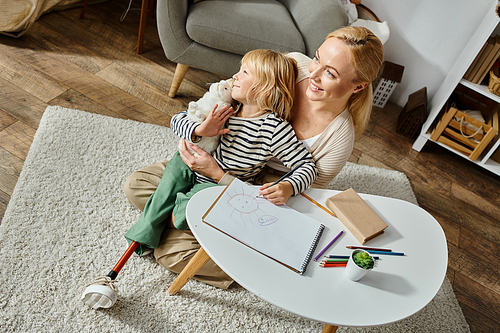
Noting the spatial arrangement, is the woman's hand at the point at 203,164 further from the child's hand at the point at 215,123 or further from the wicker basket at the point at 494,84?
the wicker basket at the point at 494,84

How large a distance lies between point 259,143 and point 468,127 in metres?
1.52

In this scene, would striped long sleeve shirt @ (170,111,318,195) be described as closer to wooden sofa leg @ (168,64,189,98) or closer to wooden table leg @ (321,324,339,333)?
wooden table leg @ (321,324,339,333)

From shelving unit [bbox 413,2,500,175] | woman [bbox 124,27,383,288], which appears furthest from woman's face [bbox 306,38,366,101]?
shelving unit [bbox 413,2,500,175]

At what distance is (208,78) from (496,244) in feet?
6.22

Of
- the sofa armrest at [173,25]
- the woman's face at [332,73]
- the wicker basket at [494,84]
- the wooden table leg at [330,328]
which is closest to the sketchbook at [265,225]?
the wooden table leg at [330,328]

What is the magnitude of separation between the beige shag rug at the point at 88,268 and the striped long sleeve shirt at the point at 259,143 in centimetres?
51

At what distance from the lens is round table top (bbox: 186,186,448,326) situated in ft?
2.79

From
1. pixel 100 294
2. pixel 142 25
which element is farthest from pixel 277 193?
pixel 142 25

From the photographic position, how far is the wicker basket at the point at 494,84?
1862 millimetres

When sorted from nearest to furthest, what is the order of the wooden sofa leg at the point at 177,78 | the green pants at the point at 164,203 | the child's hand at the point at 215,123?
the child's hand at the point at 215,123 → the green pants at the point at 164,203 → the wooden sofa leg at the point at 177,78

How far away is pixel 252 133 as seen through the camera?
1171 millimetres

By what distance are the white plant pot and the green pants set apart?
540mm

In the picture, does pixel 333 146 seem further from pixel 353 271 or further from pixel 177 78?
pixel 177 78

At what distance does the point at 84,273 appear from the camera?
1261 millimetres
